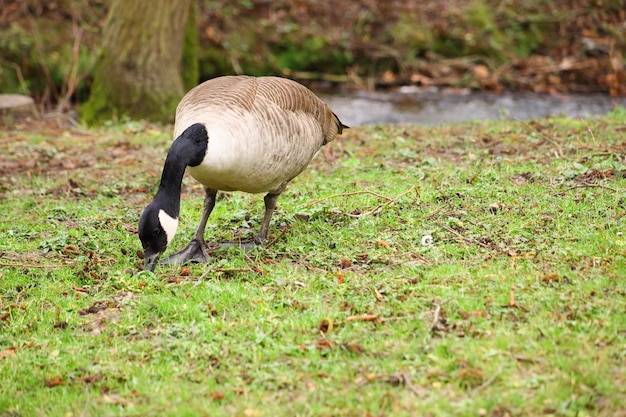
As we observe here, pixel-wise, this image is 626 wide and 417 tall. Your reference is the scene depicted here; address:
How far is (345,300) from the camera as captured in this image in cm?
500

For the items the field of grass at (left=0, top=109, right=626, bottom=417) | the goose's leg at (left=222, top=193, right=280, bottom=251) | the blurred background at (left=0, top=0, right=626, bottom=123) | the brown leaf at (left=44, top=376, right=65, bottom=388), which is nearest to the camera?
the field of grass at (left=0, top=109, right=626, bottom=417)

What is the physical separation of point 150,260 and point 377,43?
1258 cm

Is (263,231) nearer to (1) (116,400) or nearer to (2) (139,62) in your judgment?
(1) (116,400)

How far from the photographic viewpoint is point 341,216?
22.1 ft

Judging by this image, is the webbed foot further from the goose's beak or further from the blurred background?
the blurred background

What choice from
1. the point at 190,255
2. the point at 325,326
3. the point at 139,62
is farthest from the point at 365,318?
the point at 139,62

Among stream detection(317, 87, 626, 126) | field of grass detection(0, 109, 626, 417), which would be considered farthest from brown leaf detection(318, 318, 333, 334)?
stream detection(317, 87, 626, 126)

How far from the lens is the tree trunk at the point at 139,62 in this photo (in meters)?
11.6

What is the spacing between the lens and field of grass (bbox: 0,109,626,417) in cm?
401

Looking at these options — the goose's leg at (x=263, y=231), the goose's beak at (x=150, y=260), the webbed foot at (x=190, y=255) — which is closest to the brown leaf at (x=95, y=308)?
the goose's beak at (x=150, y=260)

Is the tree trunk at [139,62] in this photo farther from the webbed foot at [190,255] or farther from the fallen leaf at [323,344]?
the fallen leaf at [323,344]

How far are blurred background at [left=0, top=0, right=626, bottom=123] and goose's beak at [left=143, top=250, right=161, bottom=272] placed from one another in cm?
939

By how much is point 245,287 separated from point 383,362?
145cm

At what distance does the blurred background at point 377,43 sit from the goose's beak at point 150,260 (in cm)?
939
